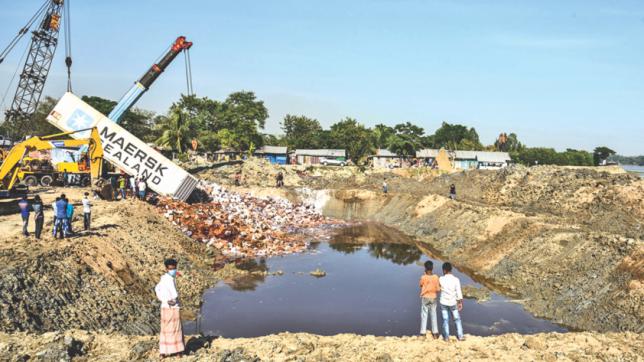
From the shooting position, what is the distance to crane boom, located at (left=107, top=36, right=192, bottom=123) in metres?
36.3

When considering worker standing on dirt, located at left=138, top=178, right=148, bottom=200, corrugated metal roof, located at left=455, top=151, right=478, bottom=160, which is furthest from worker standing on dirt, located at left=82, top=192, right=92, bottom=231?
corrugated metal roof, located at left=455, top=151, right=478, bottom=160

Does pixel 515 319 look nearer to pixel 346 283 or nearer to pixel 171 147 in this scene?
pixel 346 283

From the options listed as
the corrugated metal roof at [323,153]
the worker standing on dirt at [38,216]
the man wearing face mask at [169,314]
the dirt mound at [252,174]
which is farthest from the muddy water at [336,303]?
the corrugated metal roof at [323,153]

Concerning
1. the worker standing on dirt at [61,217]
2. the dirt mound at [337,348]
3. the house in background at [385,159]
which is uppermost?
the house in background at [385,159]

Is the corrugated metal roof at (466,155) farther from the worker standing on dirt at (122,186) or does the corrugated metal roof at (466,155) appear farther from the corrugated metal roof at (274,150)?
the worker standing on dirt at (122,186)

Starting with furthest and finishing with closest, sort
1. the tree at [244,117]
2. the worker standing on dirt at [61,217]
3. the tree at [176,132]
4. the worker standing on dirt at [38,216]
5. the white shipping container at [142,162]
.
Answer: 1. the tree at [244,117]
2. the tree at [176,132]
3. the white shipping container at [142,162]
4. the worker standing on dirt at [38,216]
5. the worker standing on dirt at [61,217]

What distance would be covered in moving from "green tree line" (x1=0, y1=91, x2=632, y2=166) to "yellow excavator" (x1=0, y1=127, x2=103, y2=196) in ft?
71.3

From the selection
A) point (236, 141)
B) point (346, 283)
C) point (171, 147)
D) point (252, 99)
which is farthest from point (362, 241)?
point (252, 99)

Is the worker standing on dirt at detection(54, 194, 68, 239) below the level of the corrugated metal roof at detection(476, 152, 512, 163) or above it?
below

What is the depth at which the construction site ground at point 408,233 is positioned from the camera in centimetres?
1014

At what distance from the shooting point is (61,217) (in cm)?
1661

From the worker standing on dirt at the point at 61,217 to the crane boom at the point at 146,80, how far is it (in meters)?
21.0

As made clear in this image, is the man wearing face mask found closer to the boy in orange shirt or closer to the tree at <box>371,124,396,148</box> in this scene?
the boy in orange shirt

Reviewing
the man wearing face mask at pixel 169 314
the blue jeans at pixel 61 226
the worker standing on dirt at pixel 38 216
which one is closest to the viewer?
the man wearing face mask at pixel 169 314
